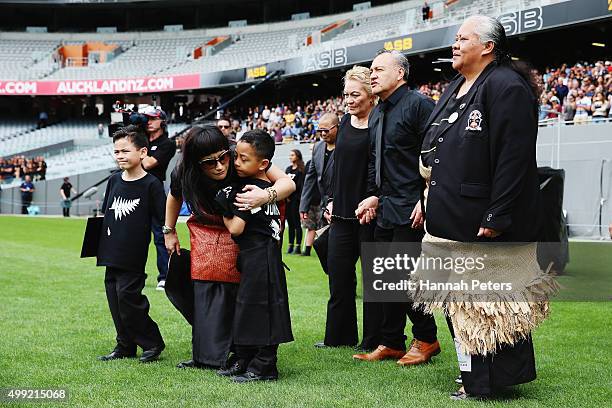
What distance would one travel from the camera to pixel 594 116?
58.3 ft

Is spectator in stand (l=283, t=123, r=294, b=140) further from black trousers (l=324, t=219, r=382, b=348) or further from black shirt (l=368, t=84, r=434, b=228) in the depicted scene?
black shirt (l=368, t=84, r=434, b=228)

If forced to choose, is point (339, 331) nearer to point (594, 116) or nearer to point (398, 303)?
point (398, 303)

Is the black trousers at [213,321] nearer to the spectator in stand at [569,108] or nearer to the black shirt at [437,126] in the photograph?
the black shirt at [437,126]

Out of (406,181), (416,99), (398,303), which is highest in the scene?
(416,99)

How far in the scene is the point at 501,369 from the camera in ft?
13.4

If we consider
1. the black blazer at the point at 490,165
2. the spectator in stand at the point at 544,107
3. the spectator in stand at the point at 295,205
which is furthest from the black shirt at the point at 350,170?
the spectator in stand at the point at 544,107

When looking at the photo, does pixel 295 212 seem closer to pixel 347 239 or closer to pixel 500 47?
pixel 347 239

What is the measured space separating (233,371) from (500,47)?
2.46 metres

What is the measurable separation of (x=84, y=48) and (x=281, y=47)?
1532 centimetres

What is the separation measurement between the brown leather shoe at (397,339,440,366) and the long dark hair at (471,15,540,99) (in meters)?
1.87

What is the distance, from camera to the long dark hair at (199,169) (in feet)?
15.7

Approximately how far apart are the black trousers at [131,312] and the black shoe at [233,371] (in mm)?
666

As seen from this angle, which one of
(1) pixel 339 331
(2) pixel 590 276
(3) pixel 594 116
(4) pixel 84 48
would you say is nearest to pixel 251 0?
(4) pixel 84 48

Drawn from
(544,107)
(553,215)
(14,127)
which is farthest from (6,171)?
(553,215)
